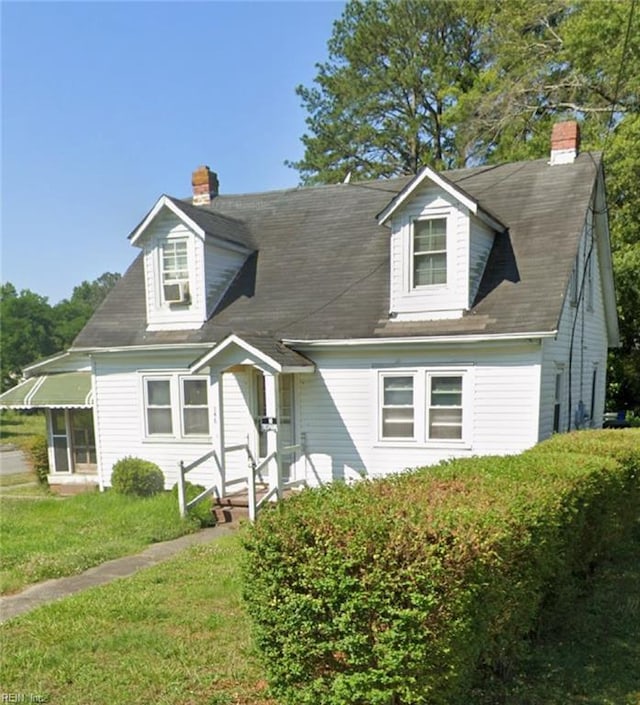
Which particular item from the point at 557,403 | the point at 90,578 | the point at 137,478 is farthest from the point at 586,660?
the point at 137,478

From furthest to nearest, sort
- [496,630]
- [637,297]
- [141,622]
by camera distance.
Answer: [637,297]
[141,622]
[496,630]

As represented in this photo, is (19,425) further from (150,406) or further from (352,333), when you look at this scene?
(352,333)

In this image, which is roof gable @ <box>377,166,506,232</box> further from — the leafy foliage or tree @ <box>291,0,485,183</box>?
tree @ <box>291,0,485,183</box>

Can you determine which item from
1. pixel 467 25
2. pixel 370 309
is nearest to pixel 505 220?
pixel 370 309

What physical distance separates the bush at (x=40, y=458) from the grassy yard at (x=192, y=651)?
29.3ft

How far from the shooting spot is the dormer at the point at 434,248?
32.2 ft

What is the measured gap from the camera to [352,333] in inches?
403

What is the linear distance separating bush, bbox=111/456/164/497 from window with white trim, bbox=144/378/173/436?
28.6 inches

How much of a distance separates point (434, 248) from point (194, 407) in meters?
6.03

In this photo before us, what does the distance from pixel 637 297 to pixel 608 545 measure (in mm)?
13320

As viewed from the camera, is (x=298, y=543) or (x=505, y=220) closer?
(x=298, y=543)

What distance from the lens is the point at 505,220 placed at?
11.0 m

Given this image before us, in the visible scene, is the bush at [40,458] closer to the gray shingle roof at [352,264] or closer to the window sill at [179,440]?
the gray shingle roof at [352,264]

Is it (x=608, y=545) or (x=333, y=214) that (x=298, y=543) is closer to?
(x=608, y=545)
